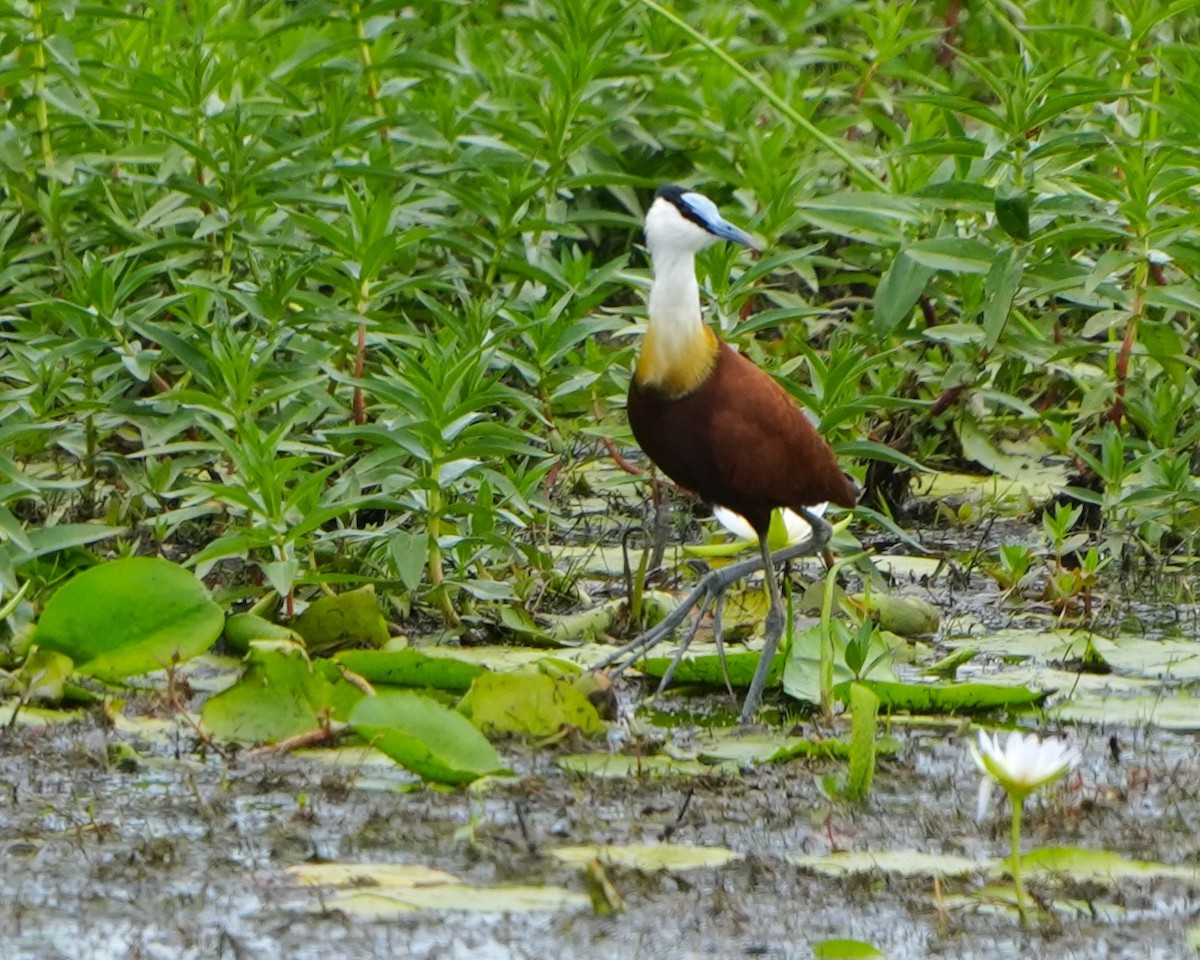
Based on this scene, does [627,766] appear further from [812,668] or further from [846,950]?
[846,950]

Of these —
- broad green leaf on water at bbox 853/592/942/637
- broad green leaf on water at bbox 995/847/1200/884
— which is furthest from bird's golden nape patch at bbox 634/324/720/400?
broad green leaf on water at bbox 995/847/1200/884

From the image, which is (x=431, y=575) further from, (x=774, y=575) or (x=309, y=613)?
(x=774, y=575)

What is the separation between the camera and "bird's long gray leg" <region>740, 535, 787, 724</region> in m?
4.77

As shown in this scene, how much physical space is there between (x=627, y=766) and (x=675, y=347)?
112 centimetres

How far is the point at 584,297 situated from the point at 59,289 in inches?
64.1

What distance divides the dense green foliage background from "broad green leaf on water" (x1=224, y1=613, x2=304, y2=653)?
16 cm

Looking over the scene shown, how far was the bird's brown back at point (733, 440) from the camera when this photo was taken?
4.90 metres

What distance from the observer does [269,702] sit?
4418 millimetres

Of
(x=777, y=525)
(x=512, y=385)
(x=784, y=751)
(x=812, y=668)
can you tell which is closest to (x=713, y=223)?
(x=777, y=525)

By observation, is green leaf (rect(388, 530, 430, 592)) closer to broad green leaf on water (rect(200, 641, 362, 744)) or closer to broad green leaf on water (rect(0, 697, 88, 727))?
broad green leaf on water (rect(200, 641, 362, 744))

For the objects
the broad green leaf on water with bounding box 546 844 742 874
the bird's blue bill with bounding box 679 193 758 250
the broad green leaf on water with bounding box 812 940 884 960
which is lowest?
the broad green leaf on water with bounding box 546 844 742 874

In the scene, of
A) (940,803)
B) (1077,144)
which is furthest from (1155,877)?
(1077,144)

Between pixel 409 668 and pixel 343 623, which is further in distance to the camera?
pixel 343 623

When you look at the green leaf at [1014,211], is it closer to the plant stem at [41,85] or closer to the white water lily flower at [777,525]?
the white water lily flower at [777,525]
